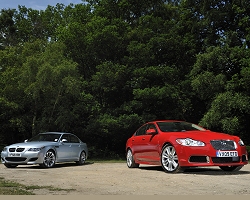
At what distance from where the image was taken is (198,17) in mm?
32031

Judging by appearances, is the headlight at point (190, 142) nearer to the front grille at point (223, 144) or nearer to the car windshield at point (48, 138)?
the front grille at point (223, 144)

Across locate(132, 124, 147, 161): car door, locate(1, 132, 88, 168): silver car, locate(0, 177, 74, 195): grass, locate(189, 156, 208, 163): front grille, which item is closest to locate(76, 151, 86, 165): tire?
locate(1, 132, 88, 168): silver car

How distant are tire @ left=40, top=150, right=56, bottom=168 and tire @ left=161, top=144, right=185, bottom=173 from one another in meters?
5.59

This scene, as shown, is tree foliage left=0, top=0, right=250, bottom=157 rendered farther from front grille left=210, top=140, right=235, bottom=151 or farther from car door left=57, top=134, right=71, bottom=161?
front grille left=210, top=140, right=235, bottom=151

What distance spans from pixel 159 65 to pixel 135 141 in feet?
56.5

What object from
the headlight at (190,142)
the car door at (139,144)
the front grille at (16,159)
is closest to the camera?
the headlight at (190,142)

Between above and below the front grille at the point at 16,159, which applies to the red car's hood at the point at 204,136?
above

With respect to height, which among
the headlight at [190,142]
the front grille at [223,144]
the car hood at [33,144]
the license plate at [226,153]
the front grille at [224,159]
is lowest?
the front grille at [224,159]

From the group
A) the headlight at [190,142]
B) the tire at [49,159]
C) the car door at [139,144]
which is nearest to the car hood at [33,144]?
the tire at [49,159]

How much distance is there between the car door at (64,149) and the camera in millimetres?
16737

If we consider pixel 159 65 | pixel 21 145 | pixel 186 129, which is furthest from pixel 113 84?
pixel 186 129

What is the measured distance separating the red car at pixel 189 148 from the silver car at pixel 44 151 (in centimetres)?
455

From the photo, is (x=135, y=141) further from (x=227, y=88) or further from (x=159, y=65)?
(x=159, y=65)

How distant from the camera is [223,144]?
1147cm
